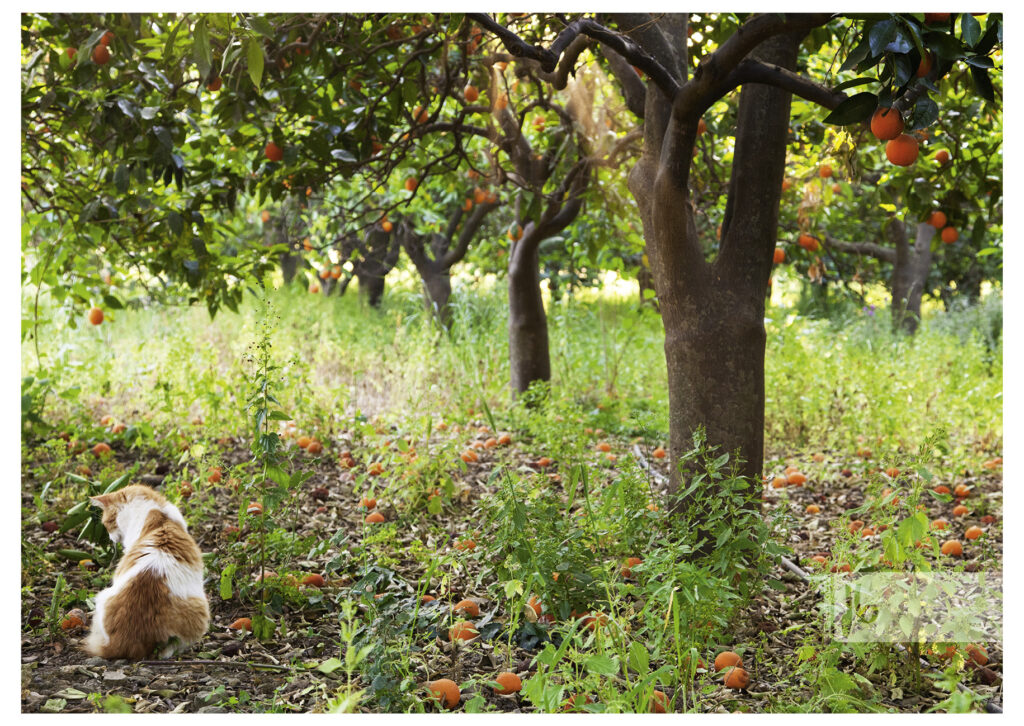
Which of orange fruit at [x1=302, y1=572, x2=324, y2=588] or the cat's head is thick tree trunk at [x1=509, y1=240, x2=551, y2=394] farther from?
the cat's head

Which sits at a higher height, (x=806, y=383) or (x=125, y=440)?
(x=806, y=383)

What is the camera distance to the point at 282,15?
10.5 ft

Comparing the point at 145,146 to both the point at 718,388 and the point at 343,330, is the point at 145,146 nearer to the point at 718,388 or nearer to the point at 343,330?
the point at 718,388

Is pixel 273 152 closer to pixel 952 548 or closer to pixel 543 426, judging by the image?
pixel 543 426

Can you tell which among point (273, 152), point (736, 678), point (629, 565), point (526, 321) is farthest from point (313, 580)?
point (526, 321)

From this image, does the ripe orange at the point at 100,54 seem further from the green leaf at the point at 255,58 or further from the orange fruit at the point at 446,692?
the orange fruit at the point at 446,692

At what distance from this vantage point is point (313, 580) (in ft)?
9.02

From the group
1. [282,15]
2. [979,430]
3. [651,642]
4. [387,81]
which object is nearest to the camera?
[651,642]

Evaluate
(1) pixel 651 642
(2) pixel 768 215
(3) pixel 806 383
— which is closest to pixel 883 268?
(3) pixel 806 383

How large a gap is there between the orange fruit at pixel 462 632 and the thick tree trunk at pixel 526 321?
312 centimetres

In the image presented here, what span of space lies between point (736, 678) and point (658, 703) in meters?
0.27

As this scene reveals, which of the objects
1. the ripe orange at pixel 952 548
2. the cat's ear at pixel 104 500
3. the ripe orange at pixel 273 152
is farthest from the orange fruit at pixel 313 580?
the ripe orange at pixel 952 548

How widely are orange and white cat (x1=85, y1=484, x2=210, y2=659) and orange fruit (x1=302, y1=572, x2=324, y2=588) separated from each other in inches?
16.1

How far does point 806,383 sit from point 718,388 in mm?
2500
